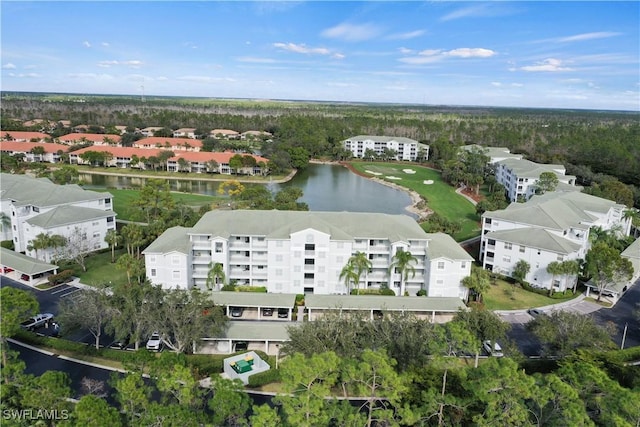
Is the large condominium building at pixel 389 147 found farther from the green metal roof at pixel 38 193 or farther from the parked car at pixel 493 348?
the parked car at pixel 493 348

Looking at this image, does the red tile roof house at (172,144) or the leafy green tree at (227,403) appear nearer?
the leafy green tree at (227,403)

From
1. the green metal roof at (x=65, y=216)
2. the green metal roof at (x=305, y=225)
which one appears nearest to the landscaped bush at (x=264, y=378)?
the green metal roof at (x=305, y=225)


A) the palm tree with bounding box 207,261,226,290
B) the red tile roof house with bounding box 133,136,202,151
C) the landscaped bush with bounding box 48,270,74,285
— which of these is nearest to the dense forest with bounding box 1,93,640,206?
the red tile roof house with bounding box 133,136,202,151

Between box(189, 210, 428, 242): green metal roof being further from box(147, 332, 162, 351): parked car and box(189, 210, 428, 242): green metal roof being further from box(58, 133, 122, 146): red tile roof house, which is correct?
box(58, 133, 122, 146): red tile roof house

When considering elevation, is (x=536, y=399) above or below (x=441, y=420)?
above

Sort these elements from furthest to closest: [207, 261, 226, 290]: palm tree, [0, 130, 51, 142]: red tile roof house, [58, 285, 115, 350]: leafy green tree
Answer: [0, 130, 51, 142]: red tile roof house < [207, 261, 226, 290]: palm tree < [58, 285, 115, 350]: leafy green tree

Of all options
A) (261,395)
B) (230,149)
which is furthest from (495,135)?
(261,395)

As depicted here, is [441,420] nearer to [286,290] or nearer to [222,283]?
[286,290]
